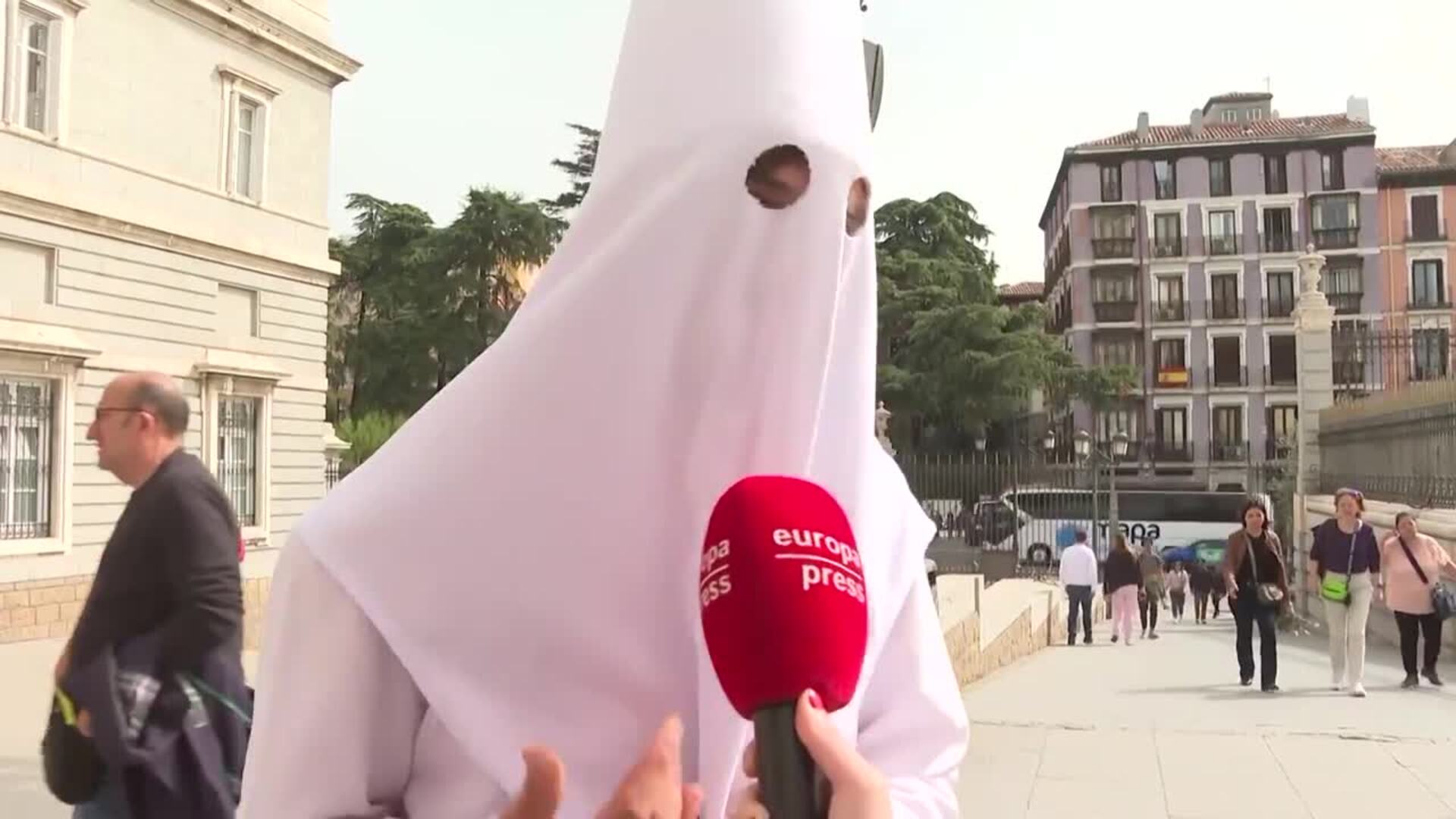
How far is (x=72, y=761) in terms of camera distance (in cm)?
293

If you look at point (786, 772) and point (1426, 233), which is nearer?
point (786, 772)

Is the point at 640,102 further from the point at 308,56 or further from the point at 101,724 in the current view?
the point at 308,56

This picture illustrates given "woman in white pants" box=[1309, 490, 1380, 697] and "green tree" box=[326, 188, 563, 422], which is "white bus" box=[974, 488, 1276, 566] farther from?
"green tree" box=[326, 188, 563, 422]

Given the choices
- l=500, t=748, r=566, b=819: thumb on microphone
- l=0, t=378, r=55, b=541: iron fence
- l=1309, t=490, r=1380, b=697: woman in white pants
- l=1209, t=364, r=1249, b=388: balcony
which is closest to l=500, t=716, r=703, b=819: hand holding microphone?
l=500, t=748, r=566, b=819: thumb on microphone

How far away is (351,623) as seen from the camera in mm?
1360

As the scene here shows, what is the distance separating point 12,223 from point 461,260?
23.2 m

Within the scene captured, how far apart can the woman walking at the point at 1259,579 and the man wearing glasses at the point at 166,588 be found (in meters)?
9.08

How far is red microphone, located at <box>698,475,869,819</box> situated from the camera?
3.83ft

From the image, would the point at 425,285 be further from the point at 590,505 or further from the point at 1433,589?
the point at 590,505

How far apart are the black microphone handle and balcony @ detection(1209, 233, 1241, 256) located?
5978 cm

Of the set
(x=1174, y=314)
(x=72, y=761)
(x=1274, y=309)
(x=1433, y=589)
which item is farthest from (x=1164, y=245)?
(x=72, y=761)

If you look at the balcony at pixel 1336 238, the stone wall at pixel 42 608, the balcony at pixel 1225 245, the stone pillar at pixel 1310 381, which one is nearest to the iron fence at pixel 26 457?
the stone wall at pixel 42 608

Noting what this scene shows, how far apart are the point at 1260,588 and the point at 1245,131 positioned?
52.0m

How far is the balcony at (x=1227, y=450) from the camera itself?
54469mm
